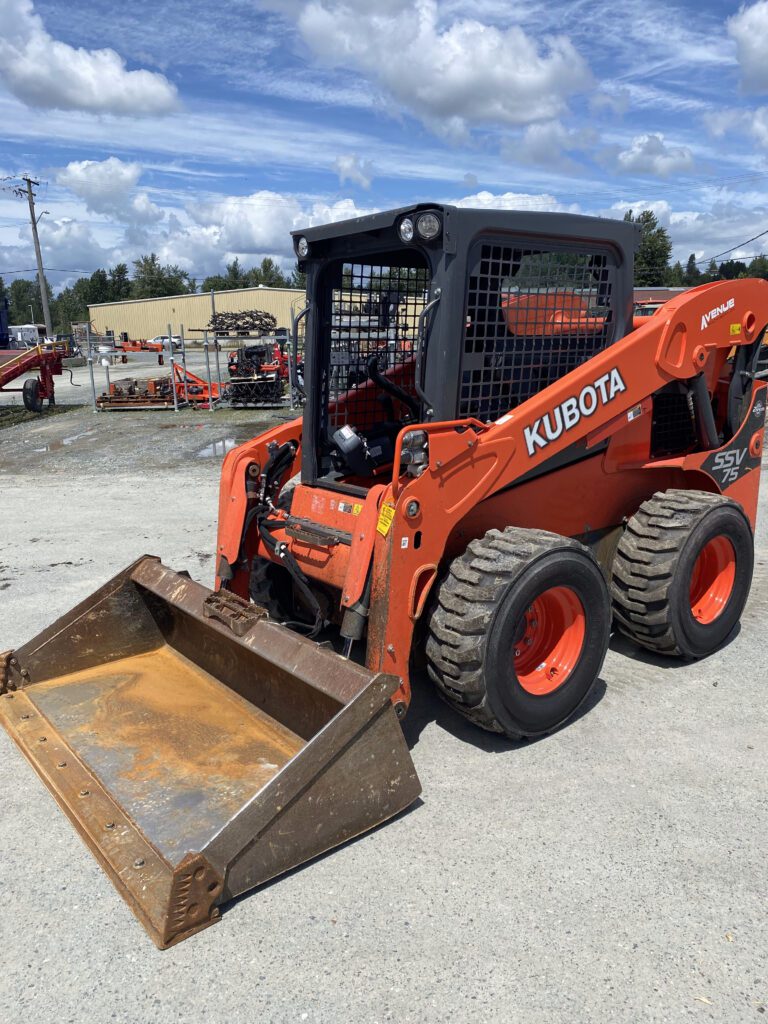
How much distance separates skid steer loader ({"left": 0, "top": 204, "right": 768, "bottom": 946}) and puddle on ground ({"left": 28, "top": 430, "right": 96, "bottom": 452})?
1040cm

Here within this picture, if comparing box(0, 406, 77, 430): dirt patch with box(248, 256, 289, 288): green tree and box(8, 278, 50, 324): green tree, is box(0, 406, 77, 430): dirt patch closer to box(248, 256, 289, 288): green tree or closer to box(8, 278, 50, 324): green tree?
box(248, 256, 289, 288): green tree

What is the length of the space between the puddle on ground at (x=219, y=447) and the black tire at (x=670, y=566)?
8510 mm

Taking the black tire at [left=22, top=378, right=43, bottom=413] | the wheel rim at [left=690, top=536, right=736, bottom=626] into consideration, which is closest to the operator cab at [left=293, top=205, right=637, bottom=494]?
the wheel rim at [left=690, top=536, right=736, bottom=626]

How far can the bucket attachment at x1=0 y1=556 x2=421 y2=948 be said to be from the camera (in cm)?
270

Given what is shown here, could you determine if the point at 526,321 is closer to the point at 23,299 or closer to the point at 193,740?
the point at 193,740

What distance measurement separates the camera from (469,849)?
3027 millimetres

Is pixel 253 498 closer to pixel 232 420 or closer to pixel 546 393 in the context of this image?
pixel 546 393

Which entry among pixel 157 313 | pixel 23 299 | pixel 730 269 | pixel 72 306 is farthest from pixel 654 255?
pixel 23 299

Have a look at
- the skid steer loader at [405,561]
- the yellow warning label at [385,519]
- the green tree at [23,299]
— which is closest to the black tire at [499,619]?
the skid steer loader at [405,561]

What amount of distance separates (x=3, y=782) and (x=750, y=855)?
10.2ft

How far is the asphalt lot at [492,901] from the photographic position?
2.36m

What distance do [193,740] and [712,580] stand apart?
125 inches

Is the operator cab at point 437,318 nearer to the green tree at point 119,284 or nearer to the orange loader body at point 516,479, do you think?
the orange loader body at point 516,479

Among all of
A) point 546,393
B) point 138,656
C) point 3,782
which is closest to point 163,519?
point 138,656
